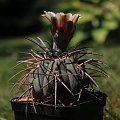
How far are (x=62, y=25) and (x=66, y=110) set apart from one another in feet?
1.51

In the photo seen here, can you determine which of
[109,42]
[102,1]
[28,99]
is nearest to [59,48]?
[28,99]

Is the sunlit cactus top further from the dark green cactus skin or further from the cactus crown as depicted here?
the dark green cactus skin

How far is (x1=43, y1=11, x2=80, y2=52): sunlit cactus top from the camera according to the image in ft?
9.04

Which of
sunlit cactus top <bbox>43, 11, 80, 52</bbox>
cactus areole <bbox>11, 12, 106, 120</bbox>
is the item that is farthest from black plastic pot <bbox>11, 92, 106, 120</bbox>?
sunlit cactus top <bbox>43, 11, 80, 52</bbox>

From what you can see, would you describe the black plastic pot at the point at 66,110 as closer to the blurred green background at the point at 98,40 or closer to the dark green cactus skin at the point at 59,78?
the dark green cactus skin at the point at 59,78

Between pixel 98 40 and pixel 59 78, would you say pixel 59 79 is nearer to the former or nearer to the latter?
pixel 59 78

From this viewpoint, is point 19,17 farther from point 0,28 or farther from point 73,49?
point 73,49

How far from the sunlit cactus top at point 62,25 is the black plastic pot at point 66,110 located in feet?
1.17

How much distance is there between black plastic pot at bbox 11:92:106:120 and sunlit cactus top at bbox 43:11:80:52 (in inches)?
14.0

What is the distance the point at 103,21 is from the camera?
30.9 feet

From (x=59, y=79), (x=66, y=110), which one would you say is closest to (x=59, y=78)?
(x=59, y=79)

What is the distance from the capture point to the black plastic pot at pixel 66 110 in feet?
8.71

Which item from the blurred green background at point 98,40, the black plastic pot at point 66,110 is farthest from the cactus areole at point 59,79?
the blurred green background at point 98,40

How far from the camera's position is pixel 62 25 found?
277cm
